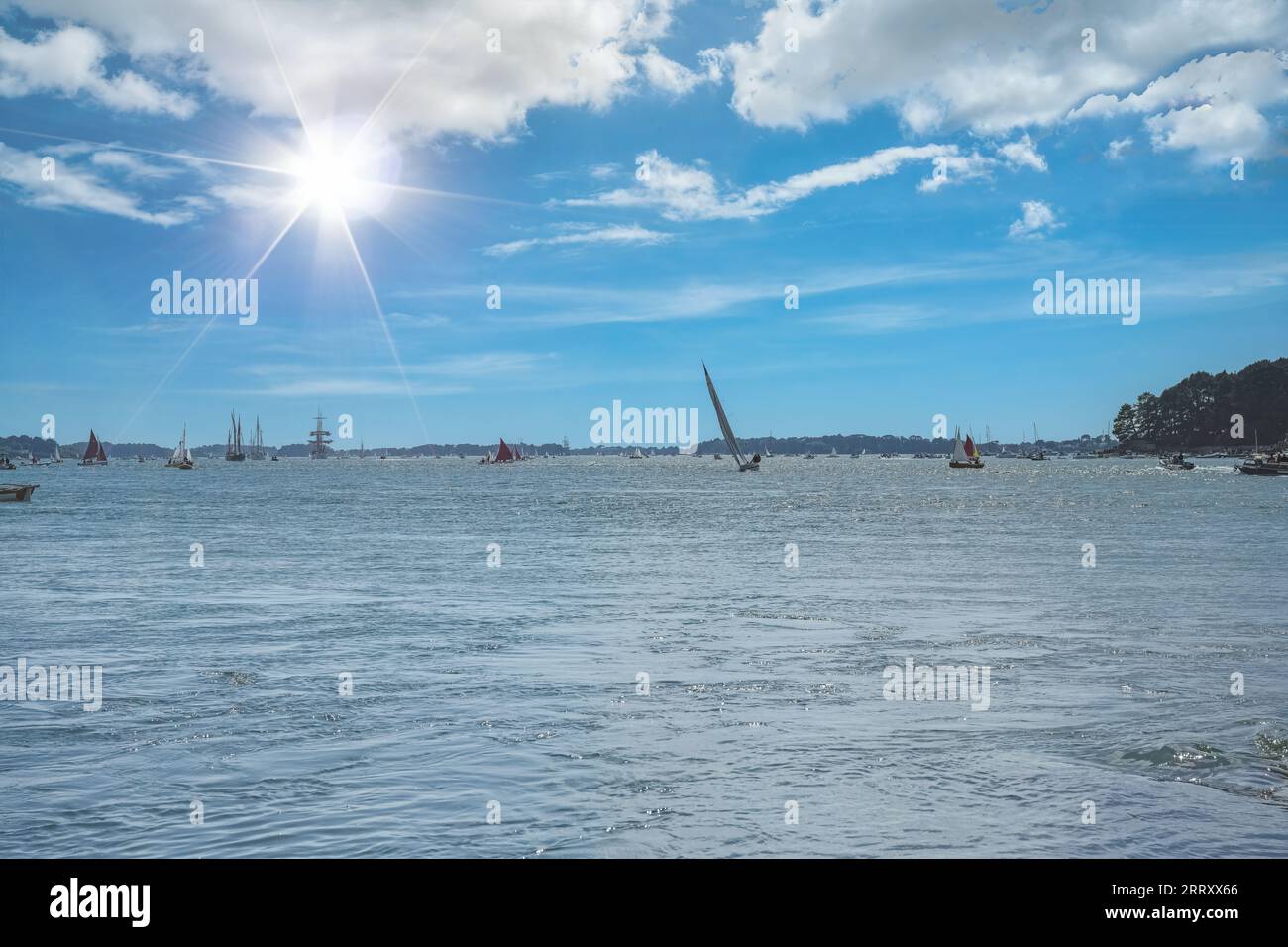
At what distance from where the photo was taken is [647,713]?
16594mm

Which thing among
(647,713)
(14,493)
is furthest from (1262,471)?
(647,713)

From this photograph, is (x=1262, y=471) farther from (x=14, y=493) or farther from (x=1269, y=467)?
(x=14, y=493)

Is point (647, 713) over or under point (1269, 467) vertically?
Result: under

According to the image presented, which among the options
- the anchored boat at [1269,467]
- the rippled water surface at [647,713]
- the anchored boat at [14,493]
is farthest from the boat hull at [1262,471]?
the anchored boat at [14,493]

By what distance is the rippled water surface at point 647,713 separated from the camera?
11.3 metres

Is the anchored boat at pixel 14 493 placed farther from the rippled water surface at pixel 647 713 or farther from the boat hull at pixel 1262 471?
the boat hull at pixel 1262 471

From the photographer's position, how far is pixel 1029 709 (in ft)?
54.7

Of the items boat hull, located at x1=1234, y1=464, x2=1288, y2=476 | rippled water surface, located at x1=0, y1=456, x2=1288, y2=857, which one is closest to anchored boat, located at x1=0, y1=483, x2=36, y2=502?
rippled water surface, located at x1=0, y1=456, x2=1288, y2=857

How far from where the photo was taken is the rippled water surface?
37.0 ft

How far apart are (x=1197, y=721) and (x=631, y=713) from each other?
8.58 meters

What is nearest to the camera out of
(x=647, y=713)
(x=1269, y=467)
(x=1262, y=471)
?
(x=647, y=713)

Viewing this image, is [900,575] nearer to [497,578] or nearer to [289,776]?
[497,578]

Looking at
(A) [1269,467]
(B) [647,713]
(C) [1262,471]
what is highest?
(A) [1269,467]
